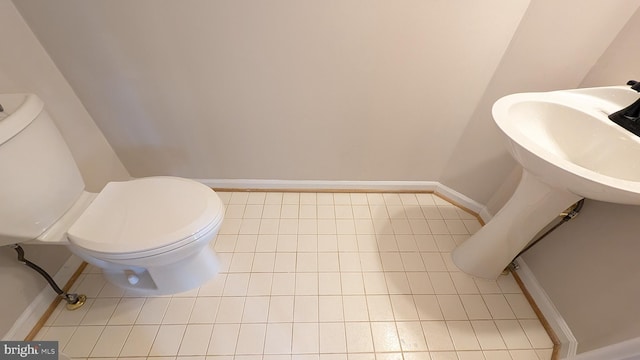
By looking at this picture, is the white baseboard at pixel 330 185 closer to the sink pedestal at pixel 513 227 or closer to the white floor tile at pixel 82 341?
the sink pedestal at pixel 513 227

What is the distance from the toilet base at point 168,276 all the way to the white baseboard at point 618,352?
147 cm

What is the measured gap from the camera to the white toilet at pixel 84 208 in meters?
0.80

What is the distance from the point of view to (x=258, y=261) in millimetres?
1294

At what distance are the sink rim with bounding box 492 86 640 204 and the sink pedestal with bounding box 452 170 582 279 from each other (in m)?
0.12

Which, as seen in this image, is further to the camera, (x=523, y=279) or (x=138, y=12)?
(x=523, y=279)

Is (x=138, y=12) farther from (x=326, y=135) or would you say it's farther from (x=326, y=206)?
(x=326, y=206)

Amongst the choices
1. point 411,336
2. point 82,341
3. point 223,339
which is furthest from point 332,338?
point 82,341

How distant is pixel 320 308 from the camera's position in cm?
112

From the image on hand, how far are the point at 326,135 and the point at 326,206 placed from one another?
44 centimetres

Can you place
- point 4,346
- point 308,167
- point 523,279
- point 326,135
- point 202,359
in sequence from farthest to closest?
1. point 308,167
2. point 326,135
3. point 523,279
4. point 202,359
5. point 4,346

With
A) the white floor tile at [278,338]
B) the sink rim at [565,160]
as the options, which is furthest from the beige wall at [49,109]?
the sink rim at [565,160]

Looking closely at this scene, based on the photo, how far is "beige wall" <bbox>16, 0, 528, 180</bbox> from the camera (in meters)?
1.04

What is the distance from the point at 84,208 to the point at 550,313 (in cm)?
190

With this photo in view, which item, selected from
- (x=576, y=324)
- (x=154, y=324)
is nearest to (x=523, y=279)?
(x=576, y=324)
